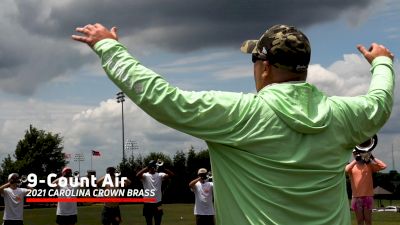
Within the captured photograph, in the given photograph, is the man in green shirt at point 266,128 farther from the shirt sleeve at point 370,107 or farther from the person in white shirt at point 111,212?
the person in white shirt at point 111,212

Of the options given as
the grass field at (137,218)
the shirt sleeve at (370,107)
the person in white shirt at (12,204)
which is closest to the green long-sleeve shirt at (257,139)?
the shirt sleeve at (370,107)

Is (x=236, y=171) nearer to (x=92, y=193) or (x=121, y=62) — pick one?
(x=121, y=62)

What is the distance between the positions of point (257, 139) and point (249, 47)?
416mm

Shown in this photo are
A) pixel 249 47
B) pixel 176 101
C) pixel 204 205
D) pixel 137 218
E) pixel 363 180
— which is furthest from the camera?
pixel 137 218

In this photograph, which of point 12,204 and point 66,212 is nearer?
point 12,204

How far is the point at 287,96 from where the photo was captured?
6.91 feet

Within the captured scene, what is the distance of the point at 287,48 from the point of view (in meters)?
2.13

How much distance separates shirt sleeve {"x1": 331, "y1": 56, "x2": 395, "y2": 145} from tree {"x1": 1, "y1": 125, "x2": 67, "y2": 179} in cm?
7876

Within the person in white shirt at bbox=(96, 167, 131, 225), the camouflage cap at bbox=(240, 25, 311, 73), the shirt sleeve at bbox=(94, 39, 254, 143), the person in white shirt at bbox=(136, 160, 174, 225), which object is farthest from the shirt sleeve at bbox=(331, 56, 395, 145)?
the person in white shirt at bbox=(136, 160, 174, 225)

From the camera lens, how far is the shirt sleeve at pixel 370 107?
225cm

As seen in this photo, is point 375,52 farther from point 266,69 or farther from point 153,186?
point 153,186

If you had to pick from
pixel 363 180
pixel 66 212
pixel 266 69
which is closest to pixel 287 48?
pixel 266 69

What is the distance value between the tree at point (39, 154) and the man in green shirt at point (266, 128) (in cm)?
7898

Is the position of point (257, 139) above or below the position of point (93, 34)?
below
